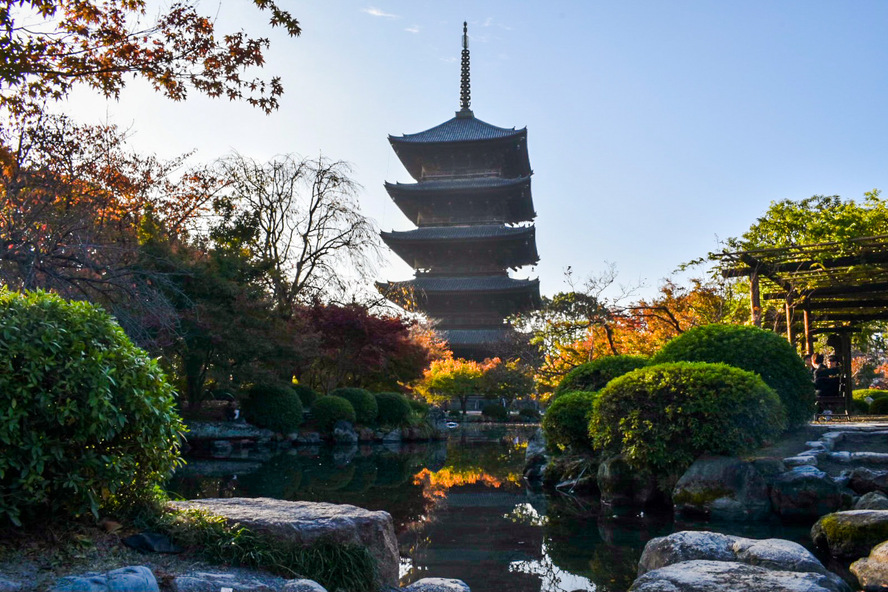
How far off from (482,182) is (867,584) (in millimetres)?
31236

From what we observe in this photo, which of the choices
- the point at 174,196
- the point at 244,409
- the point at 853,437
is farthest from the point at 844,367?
the point at 174,196

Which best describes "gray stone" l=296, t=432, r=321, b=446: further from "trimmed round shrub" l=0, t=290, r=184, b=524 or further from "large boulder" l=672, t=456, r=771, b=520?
"trimmed round shrub" l=0, t=290, r=184, b=524

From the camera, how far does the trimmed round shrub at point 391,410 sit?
794 inches

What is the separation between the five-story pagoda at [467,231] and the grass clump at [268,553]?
1123 inches

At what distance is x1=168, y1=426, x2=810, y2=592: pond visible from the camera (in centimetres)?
464

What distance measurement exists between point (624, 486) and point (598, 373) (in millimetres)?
2857

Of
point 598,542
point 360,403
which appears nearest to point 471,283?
point 360,403

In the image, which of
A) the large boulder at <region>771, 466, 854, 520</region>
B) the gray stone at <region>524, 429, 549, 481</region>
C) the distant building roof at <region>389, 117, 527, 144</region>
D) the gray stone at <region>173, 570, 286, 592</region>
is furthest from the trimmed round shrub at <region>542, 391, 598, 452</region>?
the distant building roof at <region>389, 117, 527, 144</region>

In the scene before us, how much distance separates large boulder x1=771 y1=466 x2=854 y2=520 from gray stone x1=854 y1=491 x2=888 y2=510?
0.73 ft

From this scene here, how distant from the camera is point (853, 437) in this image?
26.2ft

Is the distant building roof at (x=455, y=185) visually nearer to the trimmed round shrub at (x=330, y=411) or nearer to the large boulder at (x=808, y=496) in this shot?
the trimmed round shrub at (x=330, y=411)

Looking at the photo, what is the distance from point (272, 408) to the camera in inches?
663

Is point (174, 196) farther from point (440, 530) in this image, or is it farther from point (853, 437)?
point (853, 437)

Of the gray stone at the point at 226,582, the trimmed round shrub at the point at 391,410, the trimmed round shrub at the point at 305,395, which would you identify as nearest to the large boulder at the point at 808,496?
the gray stone at the point at 226,582
